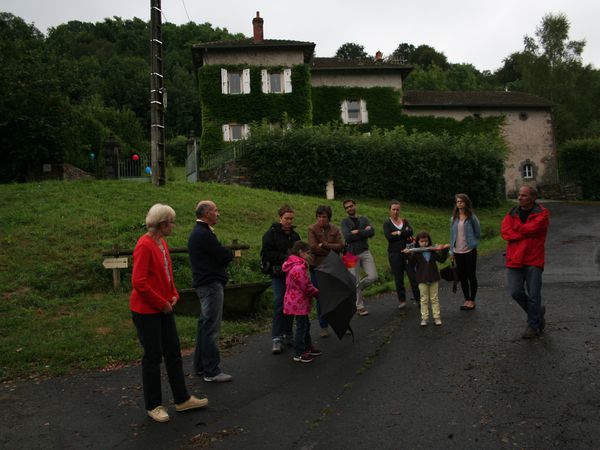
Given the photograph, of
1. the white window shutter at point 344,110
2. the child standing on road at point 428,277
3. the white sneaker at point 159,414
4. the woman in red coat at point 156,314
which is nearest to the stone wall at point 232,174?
the white window shutter at point 344,110

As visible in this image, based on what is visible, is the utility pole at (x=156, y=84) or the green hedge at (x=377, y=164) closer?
the utility pole at (x=156, y=84)

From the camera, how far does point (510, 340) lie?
7.26 m

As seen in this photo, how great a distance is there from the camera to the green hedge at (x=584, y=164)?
38438mm

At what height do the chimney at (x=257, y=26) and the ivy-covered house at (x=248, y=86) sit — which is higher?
the chimney at (x=257, y=26)

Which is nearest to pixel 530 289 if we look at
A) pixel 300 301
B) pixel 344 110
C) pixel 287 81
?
pixel 300 301

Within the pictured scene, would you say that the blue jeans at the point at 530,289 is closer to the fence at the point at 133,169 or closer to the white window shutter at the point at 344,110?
the fence at the point at 133,169

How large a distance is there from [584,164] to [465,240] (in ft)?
113

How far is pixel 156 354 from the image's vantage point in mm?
5238

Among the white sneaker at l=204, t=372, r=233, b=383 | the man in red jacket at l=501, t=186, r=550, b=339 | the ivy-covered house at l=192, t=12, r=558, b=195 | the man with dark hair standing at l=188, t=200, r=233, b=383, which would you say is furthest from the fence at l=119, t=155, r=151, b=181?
the man in red jacket at l=501, t=186, r=550, b=339

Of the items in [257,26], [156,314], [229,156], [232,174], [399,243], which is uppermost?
[257,26]

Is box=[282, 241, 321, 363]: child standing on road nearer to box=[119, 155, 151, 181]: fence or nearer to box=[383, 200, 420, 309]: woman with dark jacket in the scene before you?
box=[383, 200, 420, 309]: woman with dark jacket

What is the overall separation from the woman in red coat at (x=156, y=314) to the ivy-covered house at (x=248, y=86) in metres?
30.8

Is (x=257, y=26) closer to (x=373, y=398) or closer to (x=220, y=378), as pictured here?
(x=220, y=378)

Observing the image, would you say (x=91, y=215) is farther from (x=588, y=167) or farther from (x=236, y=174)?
(x=588, y=167)
